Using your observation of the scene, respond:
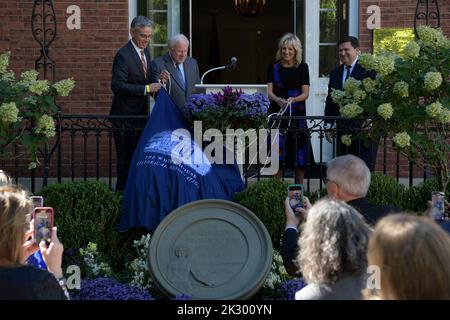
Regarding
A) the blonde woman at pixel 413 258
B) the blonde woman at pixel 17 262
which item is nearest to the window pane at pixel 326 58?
the blonde woman at pixel 17 262

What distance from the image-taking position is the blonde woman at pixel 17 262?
3.44 meters

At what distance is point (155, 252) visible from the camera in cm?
598

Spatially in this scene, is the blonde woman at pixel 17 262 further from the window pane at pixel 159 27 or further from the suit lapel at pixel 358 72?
the window pane at pixel 159 27

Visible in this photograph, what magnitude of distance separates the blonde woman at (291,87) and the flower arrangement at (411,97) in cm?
165

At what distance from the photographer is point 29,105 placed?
7.05 m

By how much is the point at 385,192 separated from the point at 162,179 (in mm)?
2039

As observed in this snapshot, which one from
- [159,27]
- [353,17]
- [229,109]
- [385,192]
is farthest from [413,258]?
[159,27]

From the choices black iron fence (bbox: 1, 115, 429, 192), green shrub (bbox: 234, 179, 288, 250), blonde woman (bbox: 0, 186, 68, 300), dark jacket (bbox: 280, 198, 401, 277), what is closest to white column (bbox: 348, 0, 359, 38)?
black iron fence (bbox: 1, 115, 429, 192)

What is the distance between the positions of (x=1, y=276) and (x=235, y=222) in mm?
2804

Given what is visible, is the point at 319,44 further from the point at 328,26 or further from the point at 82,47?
the point at 82,47

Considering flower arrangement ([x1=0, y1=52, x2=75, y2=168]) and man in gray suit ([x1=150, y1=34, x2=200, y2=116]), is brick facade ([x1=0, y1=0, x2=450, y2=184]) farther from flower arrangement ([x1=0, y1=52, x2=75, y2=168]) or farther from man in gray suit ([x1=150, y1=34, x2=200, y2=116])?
flower arrangement ([x1=0, y1=52, x2=75, y2=168])

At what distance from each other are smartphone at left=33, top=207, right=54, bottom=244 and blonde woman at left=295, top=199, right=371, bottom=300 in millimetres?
1694

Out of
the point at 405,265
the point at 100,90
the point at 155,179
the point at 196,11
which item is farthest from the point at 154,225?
the point at 196,11
